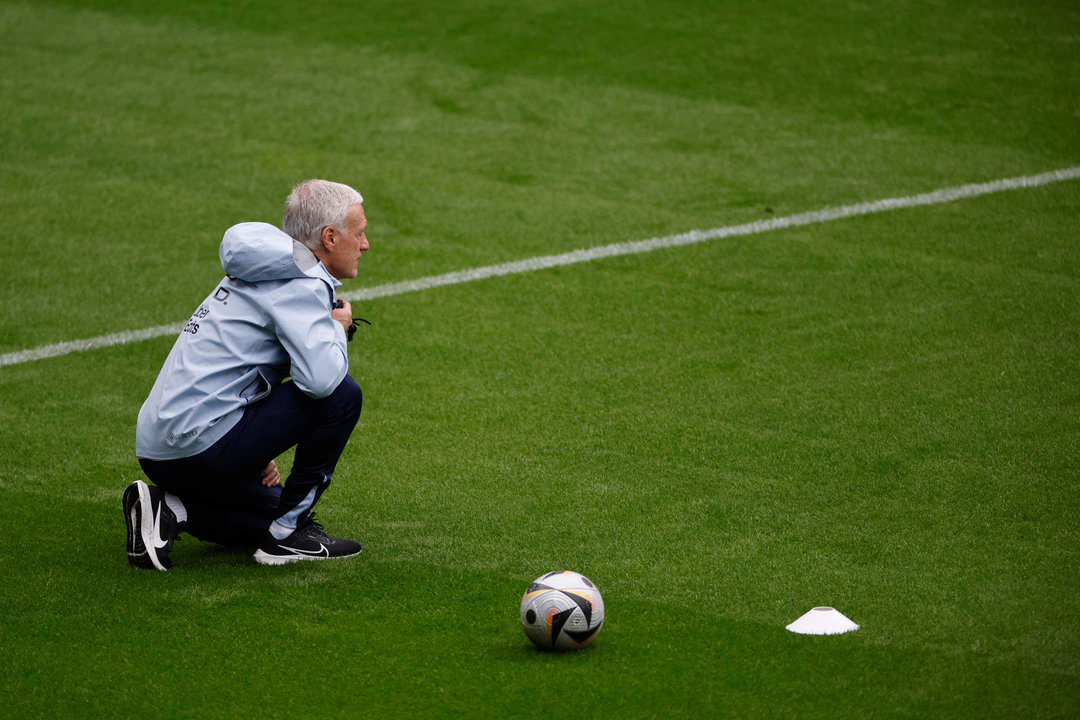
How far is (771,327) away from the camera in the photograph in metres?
7.20

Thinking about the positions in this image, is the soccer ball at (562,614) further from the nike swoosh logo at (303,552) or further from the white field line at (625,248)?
the white field line at (625,248)

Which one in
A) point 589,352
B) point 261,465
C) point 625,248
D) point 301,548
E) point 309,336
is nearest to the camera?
point 309,336

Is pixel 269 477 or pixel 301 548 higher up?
pixel 269 477

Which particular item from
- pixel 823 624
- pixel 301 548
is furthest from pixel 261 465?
pixel 823 624

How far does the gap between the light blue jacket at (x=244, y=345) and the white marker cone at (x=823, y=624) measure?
1.85 m

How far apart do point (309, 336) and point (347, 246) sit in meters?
0.45

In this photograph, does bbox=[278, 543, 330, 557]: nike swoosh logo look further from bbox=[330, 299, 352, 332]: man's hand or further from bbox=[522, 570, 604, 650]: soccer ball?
bbox=[522, 570, 604, 650]: soccer ball

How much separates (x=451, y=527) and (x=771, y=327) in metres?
2.85

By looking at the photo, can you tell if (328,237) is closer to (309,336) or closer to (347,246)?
(347,246)

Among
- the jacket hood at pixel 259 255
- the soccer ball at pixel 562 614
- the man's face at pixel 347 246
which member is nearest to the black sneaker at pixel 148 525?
the jacket hood at pixel 259 255

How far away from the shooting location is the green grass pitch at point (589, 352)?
4070 millimetres

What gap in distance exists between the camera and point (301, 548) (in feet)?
15.8

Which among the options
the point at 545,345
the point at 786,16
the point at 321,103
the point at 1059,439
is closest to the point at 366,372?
the point at 545,345

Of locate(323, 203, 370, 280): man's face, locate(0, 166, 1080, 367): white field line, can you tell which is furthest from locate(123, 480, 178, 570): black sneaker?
locate(0, 166, 1080, 367): white field line
